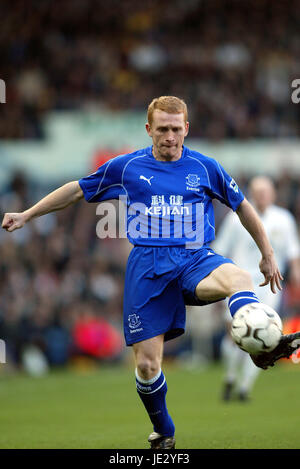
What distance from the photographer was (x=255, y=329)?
17.6 feet

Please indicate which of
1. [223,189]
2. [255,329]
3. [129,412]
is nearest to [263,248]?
[223,189]

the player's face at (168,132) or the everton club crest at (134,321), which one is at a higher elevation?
the player's face at (168,132)

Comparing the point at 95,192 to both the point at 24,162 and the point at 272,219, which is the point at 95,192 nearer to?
the point at 272,219

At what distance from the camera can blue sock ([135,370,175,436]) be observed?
614 centimetres

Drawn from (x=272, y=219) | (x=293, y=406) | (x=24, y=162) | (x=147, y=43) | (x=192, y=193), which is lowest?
(x=293, y=406)

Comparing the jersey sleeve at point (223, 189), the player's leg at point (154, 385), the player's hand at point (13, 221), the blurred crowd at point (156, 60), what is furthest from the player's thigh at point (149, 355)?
the blurred crowd at point (156, 60)

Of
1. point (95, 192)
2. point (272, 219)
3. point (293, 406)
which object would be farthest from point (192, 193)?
point (272, 219)

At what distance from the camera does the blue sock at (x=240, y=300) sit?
18.2 feet

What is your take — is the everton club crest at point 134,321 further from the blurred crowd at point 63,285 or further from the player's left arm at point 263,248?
the blurred crowd at point 63,285

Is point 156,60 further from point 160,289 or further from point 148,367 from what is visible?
point 148,367

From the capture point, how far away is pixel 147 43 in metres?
24.2

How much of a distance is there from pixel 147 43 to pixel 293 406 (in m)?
16.4

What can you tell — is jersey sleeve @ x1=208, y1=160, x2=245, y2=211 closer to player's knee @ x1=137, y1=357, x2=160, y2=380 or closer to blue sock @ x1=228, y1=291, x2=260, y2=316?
blue sock @ x1=228, y1=291, x2=260, y2=316
